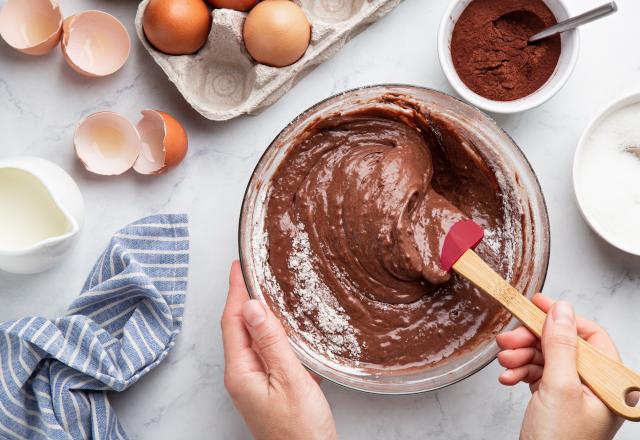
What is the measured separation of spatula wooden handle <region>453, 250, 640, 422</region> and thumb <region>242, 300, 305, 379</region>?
1.75 ft

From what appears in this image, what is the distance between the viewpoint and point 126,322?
210cm

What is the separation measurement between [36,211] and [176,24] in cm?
72

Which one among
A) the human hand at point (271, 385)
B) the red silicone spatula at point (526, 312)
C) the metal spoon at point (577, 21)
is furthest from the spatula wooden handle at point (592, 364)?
the metal spoon at point (577, 21)

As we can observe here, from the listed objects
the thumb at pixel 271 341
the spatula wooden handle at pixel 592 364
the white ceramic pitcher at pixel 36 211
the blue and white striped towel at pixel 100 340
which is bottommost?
the blue and white striped towel at pixel 100 340

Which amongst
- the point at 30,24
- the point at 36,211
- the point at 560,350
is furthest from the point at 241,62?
the point at 560,350

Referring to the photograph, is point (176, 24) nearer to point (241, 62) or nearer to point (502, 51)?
point (241, 62)

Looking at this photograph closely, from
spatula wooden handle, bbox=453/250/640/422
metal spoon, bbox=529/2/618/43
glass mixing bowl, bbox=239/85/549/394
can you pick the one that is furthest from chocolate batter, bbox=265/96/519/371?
metal spoon, bbox=529/2/618/43

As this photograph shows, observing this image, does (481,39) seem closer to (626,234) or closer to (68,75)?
(626,234)

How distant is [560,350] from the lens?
1603mm

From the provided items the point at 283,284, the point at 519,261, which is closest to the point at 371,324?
the point at 283,284

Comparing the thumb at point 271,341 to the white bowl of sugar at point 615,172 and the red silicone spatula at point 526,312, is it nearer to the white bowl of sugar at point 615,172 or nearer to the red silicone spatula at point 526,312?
the red silicone spatula at point 526,312

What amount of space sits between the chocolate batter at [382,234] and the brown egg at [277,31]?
25 cm

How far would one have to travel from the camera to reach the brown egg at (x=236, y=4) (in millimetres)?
2023

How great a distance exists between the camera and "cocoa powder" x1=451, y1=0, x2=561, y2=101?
2000 mm
